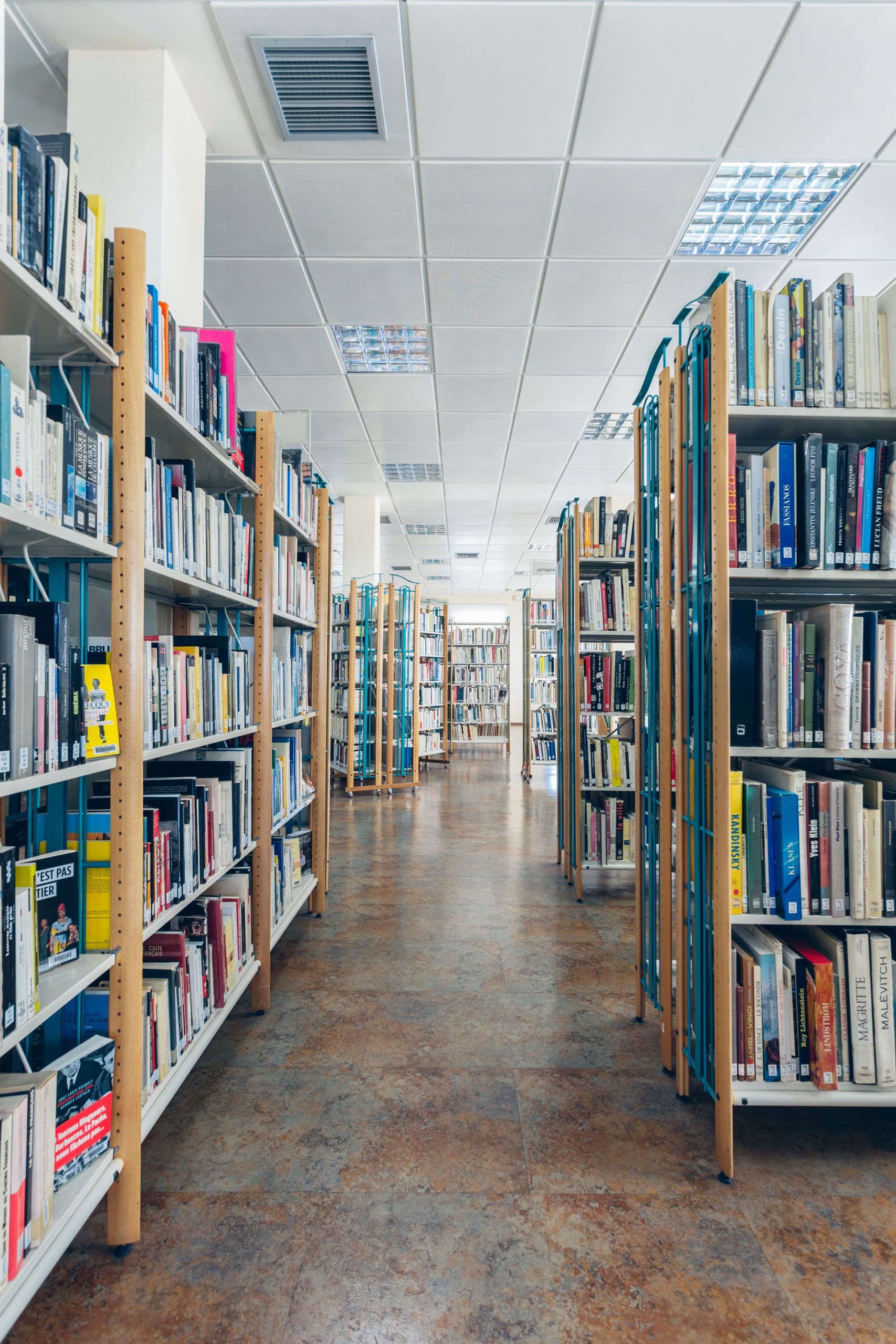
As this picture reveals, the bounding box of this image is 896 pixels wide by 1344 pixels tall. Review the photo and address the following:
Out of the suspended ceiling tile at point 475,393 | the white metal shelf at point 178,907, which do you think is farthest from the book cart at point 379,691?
the white metal shelf at point 178,907

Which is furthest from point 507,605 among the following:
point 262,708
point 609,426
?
point 262,708

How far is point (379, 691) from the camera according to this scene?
7.50 m

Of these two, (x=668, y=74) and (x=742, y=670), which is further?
(x=668, y=74)

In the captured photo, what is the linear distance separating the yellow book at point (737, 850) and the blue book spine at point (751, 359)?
93 centimetres

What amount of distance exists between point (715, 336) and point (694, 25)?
4.60ft

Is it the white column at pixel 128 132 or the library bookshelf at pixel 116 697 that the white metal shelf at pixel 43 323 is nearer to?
the library bookshelf at pixel 116 697

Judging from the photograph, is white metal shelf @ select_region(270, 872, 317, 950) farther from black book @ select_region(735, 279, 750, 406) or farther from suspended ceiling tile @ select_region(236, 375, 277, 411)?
suspended ceiling tile @ select_region(236, 375, 277, 411)

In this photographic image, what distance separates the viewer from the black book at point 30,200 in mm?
1181

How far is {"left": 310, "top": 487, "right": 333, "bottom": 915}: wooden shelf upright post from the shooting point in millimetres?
3561

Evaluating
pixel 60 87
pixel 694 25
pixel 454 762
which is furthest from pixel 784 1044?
pixel 454 762

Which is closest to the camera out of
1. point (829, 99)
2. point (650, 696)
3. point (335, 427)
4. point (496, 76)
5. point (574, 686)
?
point (650, 696)

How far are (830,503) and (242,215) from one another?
2928 millimetres

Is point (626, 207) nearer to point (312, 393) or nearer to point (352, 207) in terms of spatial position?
point (352, 207)

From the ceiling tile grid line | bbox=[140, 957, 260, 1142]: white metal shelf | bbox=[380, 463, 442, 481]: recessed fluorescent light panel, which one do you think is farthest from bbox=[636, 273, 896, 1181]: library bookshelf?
bbox=[380, 463, 442, 481]: recessed fluorescent light panel
